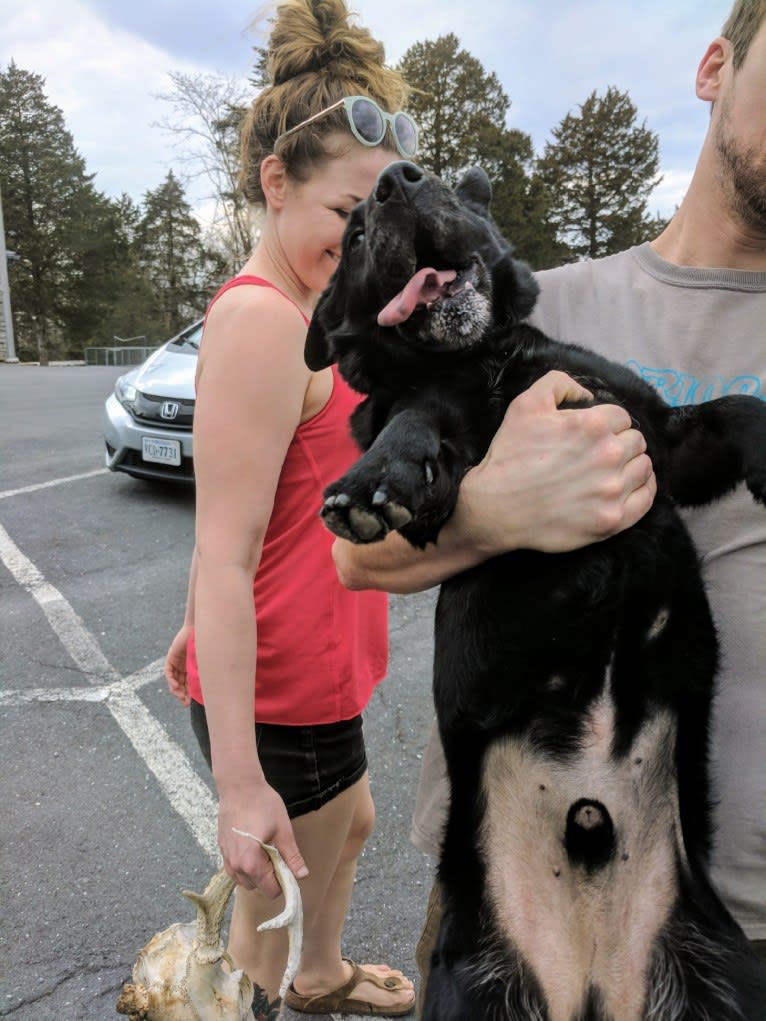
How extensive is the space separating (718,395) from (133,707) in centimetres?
319

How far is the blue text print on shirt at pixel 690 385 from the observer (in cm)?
157

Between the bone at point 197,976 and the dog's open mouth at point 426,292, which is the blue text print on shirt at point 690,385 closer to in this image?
the dog's open mouth at point 426,292

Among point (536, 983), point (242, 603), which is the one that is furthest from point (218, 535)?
point (536, 983)

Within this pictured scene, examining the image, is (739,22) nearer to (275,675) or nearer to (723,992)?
(275,675)

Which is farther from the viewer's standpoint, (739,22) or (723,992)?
(739,22)

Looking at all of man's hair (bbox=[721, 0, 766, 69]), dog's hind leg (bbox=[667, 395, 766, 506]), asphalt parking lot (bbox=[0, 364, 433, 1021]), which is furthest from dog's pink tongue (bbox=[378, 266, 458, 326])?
asphalt parking lot (bbox=[0, 364, 433, 1021])

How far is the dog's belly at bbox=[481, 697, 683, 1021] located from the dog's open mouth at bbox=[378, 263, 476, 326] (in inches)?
37.4

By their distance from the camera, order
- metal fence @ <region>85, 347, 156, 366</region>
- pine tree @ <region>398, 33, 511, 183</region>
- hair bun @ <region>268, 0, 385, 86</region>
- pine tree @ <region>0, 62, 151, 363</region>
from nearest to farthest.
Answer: hair bun @ <region>268, 0, 385, 86</region>, pine tree @ <region>398, 33, 511, 183</region>, metal fence @ <region>85, 347, 156, 366</region>, pine tree @ <region>0, 62, 151, 363</region>

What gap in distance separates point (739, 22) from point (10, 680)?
412 centimetres

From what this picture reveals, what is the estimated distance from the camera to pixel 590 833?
1.38 metres

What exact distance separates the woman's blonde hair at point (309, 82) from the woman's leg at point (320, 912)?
5.27 feet

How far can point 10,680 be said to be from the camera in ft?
12.8

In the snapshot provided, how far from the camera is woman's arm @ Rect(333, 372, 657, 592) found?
53.5 inches

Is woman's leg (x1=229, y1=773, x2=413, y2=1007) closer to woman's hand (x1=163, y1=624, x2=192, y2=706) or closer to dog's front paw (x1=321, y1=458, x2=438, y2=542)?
woman's hand (x1=163, y1=624, x2=192, y2=706)
